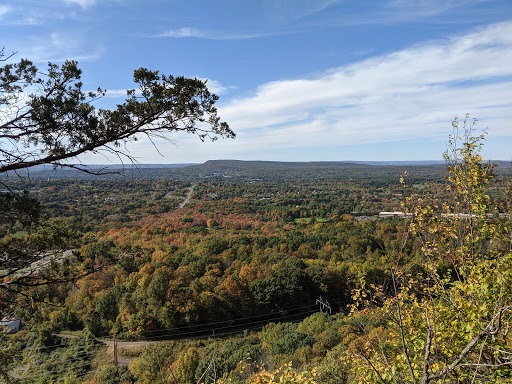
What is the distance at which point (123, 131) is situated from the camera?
6.43 m

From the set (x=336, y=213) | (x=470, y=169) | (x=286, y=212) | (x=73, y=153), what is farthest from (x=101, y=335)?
(x=336, y=213)

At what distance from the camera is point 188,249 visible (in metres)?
37.4

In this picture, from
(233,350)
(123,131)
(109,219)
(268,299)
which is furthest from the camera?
(109,219)

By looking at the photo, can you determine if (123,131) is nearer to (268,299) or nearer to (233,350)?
(233,350)

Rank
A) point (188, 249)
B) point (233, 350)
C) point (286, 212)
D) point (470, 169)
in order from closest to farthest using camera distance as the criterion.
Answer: point (470, 169) < point (233, 350) < point (188, 249) < point (286, 212)

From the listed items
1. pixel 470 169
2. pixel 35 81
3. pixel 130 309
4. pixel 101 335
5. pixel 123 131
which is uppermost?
pixel 35 81

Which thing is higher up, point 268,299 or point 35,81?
point 35,81

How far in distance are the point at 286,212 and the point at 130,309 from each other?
163 ft

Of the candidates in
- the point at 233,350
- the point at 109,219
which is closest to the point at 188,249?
the point at 233,350

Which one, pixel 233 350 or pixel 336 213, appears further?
pixel 336 213

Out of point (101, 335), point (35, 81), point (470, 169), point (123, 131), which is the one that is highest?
point (35, 81)

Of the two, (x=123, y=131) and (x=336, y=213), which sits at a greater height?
(x=123, y=131)

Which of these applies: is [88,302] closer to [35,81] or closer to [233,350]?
[233,350]

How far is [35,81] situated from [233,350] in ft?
51.5
